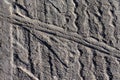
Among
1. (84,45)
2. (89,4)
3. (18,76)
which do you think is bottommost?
(18,76)

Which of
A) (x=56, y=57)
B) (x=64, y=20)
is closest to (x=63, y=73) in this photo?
(x=56, y=57)

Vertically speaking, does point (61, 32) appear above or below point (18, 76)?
above

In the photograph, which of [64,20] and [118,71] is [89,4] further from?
[118,71]

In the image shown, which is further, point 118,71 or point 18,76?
point 18,76
